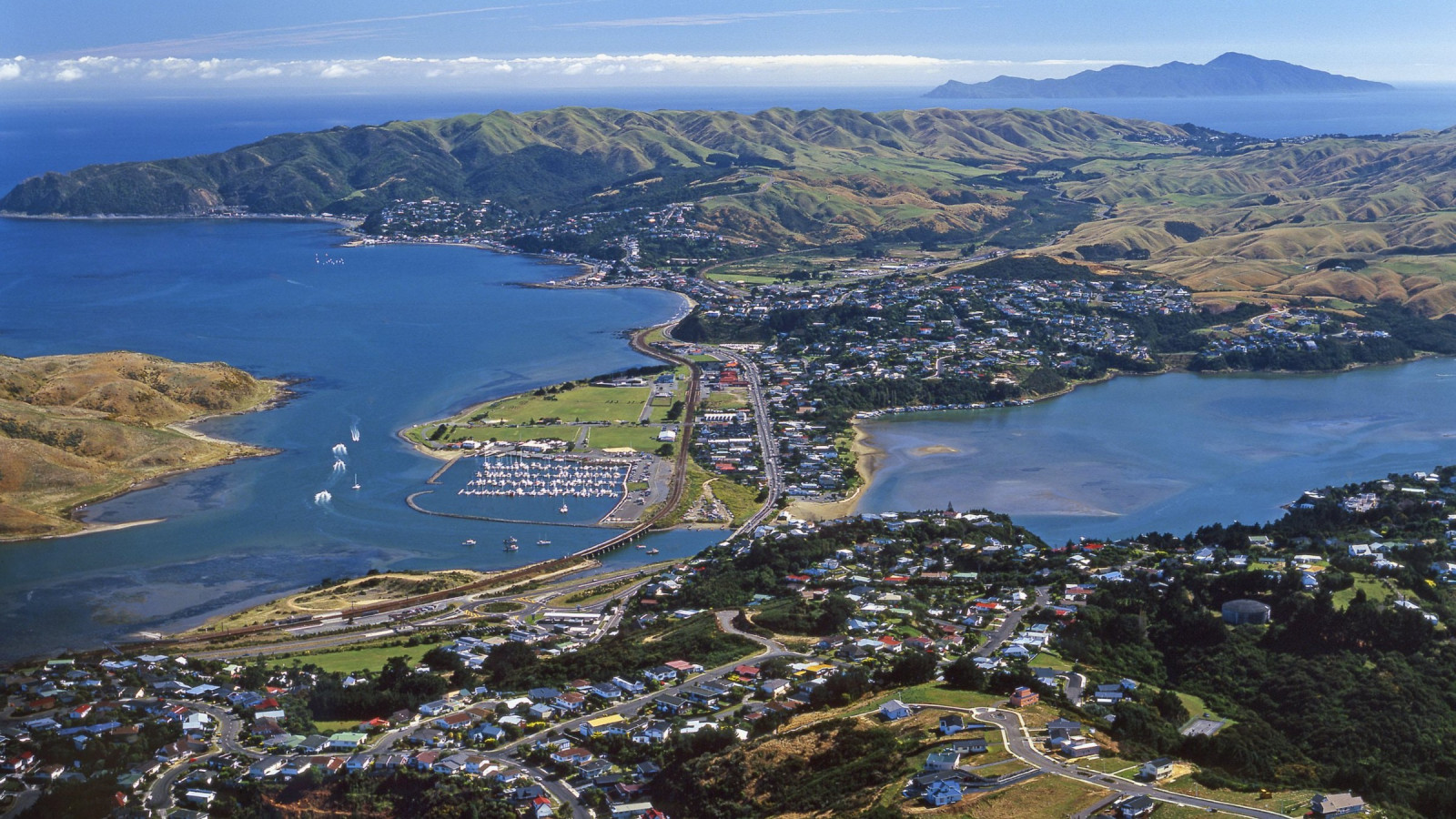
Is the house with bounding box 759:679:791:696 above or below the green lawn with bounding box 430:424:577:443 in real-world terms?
above

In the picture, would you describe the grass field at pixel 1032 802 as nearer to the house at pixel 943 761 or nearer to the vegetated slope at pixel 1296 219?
the house at pixel 943 761

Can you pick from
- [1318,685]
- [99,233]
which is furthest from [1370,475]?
[99,233]

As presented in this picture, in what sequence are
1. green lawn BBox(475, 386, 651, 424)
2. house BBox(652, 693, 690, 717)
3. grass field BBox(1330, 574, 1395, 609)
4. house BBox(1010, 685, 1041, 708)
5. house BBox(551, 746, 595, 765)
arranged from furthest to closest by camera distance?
green lawn BBox(475, 386, 651, 424) → grass field BBox(1330, 574, 1395, 609) → house BBox(652, 693, 690, 717) → house BBox(1010, 685, 1041, 708) → house BBox(551, 746, 595, 765)

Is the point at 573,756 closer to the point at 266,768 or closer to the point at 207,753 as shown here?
the point at 266,768

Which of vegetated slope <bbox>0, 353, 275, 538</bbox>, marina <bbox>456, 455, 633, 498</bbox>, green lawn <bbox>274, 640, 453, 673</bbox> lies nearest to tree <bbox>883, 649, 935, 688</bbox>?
green lawn <bbox>274, 640, 453, 673</bbox>

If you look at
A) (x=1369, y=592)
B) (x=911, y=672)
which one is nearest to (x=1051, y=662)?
(x=911, y=672)

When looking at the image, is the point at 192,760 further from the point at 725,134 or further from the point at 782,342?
the point at 725,134

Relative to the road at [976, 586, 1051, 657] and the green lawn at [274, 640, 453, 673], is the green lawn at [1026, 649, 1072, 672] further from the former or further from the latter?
the green lawn at [274, 640, 453, 673]
